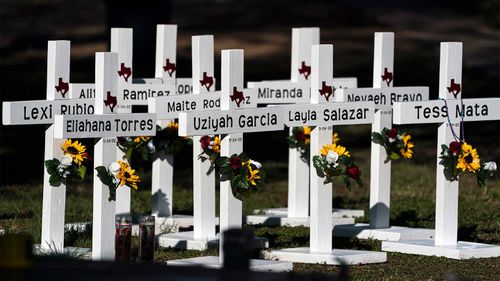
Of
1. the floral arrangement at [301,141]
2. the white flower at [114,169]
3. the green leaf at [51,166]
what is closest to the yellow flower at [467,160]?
the floral arrangement at [301,141]

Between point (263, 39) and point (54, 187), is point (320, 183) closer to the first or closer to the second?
point (54, 187)

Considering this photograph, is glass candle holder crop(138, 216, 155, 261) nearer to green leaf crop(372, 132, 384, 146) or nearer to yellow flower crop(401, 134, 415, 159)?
green leaf crop(372, 132, 384, 146)

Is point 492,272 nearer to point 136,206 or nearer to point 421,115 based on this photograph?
point 421,115

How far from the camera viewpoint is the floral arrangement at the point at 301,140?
1276cm

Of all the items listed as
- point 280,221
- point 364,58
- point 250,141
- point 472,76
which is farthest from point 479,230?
point 364,58

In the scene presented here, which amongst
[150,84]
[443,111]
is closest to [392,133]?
[443,111]

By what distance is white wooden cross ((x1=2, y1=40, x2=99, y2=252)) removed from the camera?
10.6 meters

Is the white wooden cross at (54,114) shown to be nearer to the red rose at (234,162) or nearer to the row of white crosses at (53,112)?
the row of white crosses at (53,112)

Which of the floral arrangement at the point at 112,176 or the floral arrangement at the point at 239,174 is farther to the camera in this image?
the floral arrangement at the point at 239,174

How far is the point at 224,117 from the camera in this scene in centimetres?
1021

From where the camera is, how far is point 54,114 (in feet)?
34.7

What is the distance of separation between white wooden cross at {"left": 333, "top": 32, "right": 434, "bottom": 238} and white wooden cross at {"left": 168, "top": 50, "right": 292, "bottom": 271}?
1675 mm

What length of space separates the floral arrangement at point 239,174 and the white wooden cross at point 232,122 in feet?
0.19

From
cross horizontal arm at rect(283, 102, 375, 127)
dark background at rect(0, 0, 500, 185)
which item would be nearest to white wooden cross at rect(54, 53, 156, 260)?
cross horizontal arm at rect(283, 102, 375, 127)
